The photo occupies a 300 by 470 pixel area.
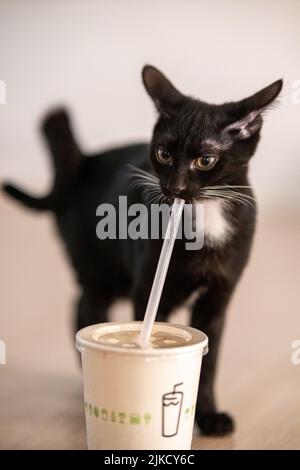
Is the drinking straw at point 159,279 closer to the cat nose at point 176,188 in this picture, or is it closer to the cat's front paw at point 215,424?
the cat nose at point 176,188

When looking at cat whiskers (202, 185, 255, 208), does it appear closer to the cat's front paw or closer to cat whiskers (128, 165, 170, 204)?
cat whiskers (128, 165, 170, 204)

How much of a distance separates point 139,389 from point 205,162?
33cm

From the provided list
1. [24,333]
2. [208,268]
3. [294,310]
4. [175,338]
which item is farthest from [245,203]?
[24,333]

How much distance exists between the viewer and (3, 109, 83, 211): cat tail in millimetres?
1178

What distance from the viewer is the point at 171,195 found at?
0.85 m

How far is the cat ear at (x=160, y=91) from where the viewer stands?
93 centimetres

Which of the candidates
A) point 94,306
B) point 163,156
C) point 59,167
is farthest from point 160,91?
point 94,306

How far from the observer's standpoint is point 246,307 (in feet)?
4.57

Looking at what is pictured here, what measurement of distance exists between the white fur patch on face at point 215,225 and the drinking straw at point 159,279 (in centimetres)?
10

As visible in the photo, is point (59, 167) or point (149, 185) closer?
point (149, 185)

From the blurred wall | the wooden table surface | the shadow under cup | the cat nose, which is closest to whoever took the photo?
the shadow under cup

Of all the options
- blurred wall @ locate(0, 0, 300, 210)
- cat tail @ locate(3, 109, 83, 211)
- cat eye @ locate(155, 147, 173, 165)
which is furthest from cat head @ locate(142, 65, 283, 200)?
cat tail @ locate(3, 109, 83, 211)

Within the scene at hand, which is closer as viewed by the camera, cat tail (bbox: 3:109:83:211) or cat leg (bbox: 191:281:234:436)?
cat leg (bbox: 191:281:234:436)

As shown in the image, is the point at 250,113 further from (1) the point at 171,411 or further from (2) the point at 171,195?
(1) the point at 171,411
